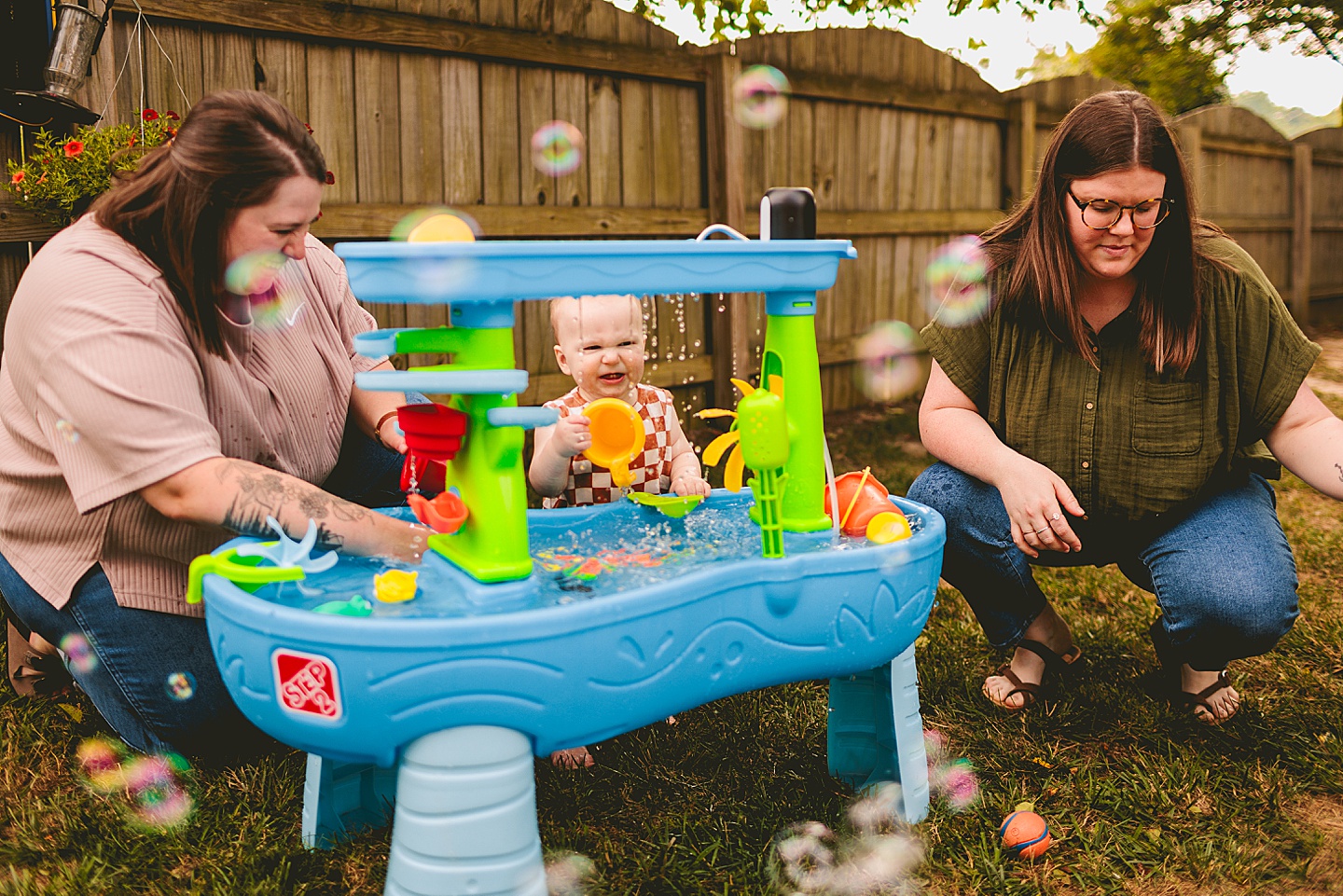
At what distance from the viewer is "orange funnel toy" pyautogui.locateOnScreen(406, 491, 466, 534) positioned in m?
1.43

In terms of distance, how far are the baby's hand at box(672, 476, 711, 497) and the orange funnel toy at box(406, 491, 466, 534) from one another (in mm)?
601

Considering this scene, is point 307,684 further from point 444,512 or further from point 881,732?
point 881,732

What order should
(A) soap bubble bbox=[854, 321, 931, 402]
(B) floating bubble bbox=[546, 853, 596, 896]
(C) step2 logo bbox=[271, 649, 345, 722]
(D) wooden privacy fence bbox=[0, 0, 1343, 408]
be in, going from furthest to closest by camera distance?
(A) soap bubble bbox=[854, 321, 931, 402], (D) wooden privacy fence bbox=[0, 0, 1343, 408], (B) floating bubble bbox=[546, 853, 596, 896], (C) step2 logo bbox=[271, 649, 345, 722]

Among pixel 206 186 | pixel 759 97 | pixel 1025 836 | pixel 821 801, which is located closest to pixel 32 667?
pixel 206 186

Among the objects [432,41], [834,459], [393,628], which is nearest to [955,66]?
[834,459]

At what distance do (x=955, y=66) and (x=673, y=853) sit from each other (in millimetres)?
5363

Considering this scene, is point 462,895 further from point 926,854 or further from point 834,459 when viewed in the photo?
point 834,459

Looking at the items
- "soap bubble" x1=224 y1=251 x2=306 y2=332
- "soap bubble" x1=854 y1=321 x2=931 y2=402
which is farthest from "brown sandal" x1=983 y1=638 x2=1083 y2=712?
"soap bubble" x1=854 y1=321 x2=931 y2=402

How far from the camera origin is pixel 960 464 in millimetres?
2125

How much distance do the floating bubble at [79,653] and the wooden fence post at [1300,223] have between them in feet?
32.6

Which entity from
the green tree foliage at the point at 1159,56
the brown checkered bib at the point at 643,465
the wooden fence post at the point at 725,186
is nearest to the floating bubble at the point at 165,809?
the brown checkered bib at the point at 643,465

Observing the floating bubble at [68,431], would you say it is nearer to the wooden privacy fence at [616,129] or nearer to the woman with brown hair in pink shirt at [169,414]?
the woman with brown hair in pink shirt at [169,414]

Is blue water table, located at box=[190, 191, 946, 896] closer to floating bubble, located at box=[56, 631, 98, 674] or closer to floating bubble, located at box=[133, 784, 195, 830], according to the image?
floating bubble, located at box=[133, 784, 195, 830]

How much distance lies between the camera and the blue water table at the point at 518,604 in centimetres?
128
